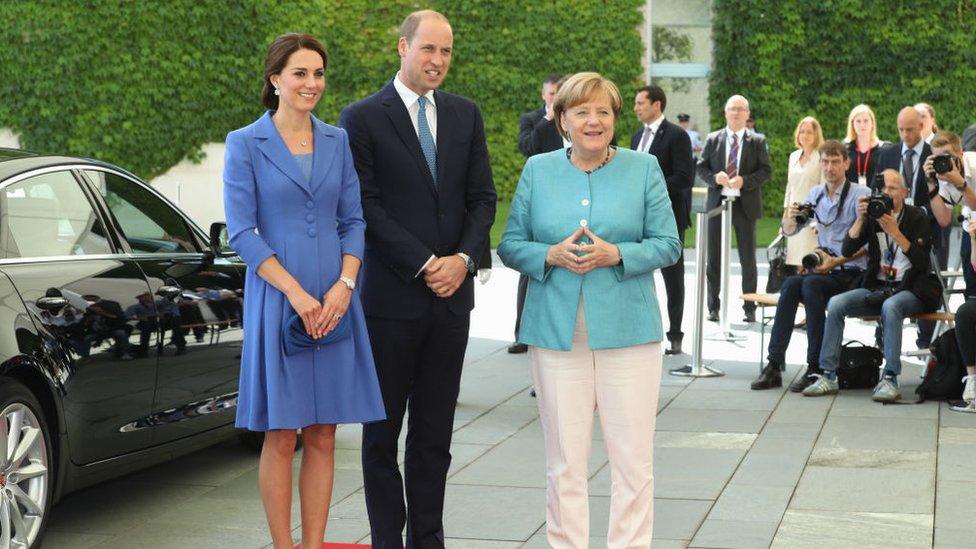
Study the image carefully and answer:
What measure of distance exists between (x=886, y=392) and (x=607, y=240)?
4565 mm

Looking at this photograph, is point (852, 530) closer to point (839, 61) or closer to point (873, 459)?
point (873, 459)

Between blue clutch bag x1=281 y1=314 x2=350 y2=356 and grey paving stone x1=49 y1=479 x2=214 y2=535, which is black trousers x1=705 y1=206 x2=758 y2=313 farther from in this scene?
blue clutch bag x1=281 y1=314 x2=350 y2=356

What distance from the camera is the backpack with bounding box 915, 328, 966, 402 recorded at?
28.1ft

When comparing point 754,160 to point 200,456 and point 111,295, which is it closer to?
point 200,456

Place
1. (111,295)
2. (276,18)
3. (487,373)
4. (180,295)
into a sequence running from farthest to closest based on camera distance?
(276,18) → (487,373) → (180,295) → (111,295)

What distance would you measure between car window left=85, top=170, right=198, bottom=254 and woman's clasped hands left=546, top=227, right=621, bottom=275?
7.80 ft

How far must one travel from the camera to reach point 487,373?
32.6 ft

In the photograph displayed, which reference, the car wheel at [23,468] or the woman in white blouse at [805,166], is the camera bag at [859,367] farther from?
the car wheel at [23,468]

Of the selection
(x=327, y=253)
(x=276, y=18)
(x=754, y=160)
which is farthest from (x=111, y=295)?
(x=276, y=18)

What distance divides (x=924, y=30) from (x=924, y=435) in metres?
18.0

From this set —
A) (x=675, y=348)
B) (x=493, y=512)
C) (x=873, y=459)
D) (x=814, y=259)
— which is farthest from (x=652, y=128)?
(x=493, y=512)

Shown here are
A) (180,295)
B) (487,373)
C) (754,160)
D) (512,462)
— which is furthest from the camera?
(754,160)

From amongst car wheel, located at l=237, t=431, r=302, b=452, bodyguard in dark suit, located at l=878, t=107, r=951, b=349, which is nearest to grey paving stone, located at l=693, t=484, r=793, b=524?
car wheel, located at l=237, t=431, r=302, b=452

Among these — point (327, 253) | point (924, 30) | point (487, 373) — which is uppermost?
point (924, 30)
